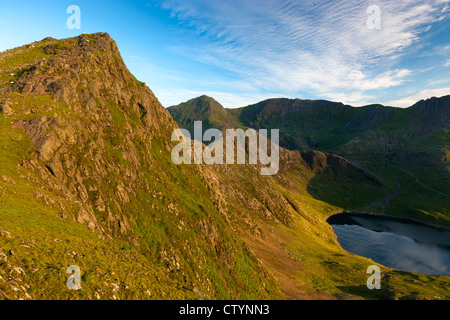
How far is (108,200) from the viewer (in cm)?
3284

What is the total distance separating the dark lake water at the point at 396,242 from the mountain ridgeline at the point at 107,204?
166ft

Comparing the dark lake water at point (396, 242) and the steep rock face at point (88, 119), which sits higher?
the steep rock face at point (88, 119)

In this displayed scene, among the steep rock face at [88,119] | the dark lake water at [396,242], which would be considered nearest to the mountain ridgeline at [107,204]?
the steep rock face at [88,119]

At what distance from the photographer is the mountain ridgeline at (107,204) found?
18281mm

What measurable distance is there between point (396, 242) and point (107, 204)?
189945 millimetres

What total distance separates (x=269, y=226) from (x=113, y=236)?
80.8 meters

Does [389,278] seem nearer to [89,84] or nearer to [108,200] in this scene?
[108,200]

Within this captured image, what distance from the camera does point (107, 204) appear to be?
3228 cm

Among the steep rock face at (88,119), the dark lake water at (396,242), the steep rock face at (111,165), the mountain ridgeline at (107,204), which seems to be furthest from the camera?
the dark lake water at (396,242)

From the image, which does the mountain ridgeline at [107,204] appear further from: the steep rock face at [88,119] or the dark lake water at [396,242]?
the dark lake water at [396,242]

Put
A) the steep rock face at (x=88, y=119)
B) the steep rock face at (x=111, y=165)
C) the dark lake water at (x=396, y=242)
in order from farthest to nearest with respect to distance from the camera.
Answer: the dark lake water at (x=396, y=242), the steep rock face at (x=88, y=119), the steep rock face at (x=111, y=165)

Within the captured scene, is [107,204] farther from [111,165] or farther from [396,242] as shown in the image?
[396,242]

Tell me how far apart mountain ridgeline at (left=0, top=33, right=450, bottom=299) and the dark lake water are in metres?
50.6

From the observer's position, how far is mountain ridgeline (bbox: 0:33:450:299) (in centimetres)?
1828
